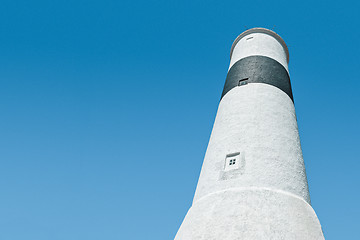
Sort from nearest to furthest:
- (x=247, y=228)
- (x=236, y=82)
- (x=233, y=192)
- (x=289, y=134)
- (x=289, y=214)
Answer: (x=247, y=228) → (x=289, y=214) → (x=233, y=192) → (x=289, y=134) → (x=236, y=82)

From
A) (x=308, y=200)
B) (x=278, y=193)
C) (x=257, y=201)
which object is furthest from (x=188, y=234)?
(x=308, y=200)

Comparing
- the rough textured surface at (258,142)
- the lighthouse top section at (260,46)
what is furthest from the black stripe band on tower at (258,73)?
the lighthouse top section at (260,46)

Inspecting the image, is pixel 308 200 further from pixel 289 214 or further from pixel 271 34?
pixel 271 34

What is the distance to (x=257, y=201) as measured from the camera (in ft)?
16.5

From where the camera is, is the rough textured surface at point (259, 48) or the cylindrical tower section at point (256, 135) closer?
the cylindrical tower section at point (256, 135)

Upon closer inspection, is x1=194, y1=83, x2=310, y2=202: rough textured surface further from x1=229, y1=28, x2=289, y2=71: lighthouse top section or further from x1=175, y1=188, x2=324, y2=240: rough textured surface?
x1=229, y1=28, x2=289, y2=71: lighthouse top section

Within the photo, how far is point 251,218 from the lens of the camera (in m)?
4.78

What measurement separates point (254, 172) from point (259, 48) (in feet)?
16.9

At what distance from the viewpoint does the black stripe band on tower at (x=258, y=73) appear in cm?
823

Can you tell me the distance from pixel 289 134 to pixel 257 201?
229cm

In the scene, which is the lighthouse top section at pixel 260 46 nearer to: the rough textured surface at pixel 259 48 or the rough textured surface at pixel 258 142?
the rough textured surface at pixel 259 48

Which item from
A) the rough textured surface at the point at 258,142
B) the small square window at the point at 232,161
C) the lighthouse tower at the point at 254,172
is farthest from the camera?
the small square window at the point at 232,161

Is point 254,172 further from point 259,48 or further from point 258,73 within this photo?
point 259,48

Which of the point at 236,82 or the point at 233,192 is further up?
the point at 236,82
